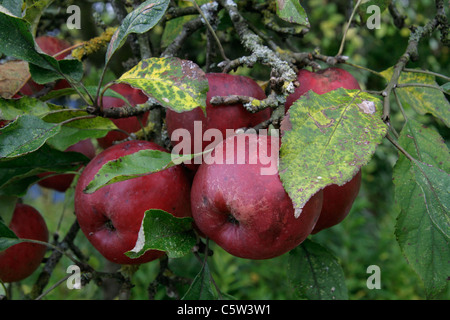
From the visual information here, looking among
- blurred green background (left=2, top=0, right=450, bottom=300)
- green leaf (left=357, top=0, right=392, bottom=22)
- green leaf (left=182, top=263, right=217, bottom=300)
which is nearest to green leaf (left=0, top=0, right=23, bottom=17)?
green leaf (left=182, top=263, right=217, bottom=300)

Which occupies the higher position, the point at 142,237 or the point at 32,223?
the point at 142,237

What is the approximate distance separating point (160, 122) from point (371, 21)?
20.6 inches

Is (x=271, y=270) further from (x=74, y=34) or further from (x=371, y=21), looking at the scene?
(x=371, y=21)

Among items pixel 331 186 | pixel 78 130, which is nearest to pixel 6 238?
pixel 78 130

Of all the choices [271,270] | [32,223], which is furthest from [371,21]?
[271,270]

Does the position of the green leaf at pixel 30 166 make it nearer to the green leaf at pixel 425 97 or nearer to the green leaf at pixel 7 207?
the green leaf at pixel 7 207

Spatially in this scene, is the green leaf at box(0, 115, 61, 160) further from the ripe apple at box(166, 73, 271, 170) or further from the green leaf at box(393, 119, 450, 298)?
the green leaf at box(393, 119, 450, 298)

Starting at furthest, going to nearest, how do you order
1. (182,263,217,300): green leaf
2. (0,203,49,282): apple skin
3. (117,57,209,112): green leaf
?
(0,203,49,282): apple skin → (182,263,217,300): green leaf → (117,57,209,112): green leaf

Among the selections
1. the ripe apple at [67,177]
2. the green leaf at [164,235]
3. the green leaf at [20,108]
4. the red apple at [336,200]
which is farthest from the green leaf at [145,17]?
the ripe apple at [67,177]

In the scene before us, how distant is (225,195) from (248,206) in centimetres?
4

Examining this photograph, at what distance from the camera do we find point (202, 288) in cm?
89

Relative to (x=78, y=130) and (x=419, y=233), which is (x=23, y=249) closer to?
(x=78, y=130)

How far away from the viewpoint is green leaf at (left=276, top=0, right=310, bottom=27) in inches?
30.0
